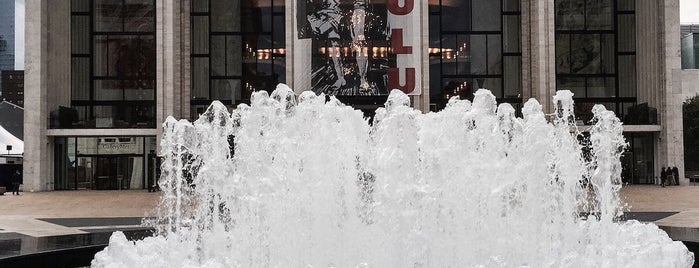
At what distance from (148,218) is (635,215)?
1377 centimetres

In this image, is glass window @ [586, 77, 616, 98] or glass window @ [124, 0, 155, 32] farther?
glass window @ [586, 77, 616, 98]

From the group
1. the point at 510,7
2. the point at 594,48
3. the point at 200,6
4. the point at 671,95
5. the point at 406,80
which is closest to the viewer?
the point at 406,80

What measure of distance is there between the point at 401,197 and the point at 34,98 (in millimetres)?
32639

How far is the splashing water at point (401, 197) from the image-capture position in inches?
385

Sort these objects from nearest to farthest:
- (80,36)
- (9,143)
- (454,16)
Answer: (80,36) → (454,16) → (9,143)

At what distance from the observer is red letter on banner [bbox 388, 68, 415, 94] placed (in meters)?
38.0

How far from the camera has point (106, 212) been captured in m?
23.9

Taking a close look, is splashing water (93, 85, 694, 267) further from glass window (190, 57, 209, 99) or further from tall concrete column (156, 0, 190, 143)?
glass window (190, 57, 209, 99)

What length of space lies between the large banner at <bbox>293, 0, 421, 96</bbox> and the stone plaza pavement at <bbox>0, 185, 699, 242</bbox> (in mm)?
10924

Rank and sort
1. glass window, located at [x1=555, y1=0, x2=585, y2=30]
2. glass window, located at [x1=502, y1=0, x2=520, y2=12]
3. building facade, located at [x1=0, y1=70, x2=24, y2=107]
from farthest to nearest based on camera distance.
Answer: building facade, located at [x1=0, y1=70, x2=24, y2=107] → glass window, located at [x1=555, y1=0, x2=585, y2=30] → glass window, located at [x1=502, y1=0, x2=520, y2=12]

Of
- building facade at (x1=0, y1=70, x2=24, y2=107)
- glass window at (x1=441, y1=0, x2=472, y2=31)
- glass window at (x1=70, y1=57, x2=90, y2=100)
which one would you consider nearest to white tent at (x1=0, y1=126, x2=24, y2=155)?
glass window at (x1=70, y1=57, x2=90, y2=100)

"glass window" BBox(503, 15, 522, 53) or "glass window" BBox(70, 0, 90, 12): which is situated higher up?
"glass window" BBox(70, 0, 90, 12)

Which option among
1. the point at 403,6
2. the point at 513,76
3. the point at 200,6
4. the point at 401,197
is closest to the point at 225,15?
the point at 200,6

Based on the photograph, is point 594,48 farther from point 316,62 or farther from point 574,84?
point 316,62
